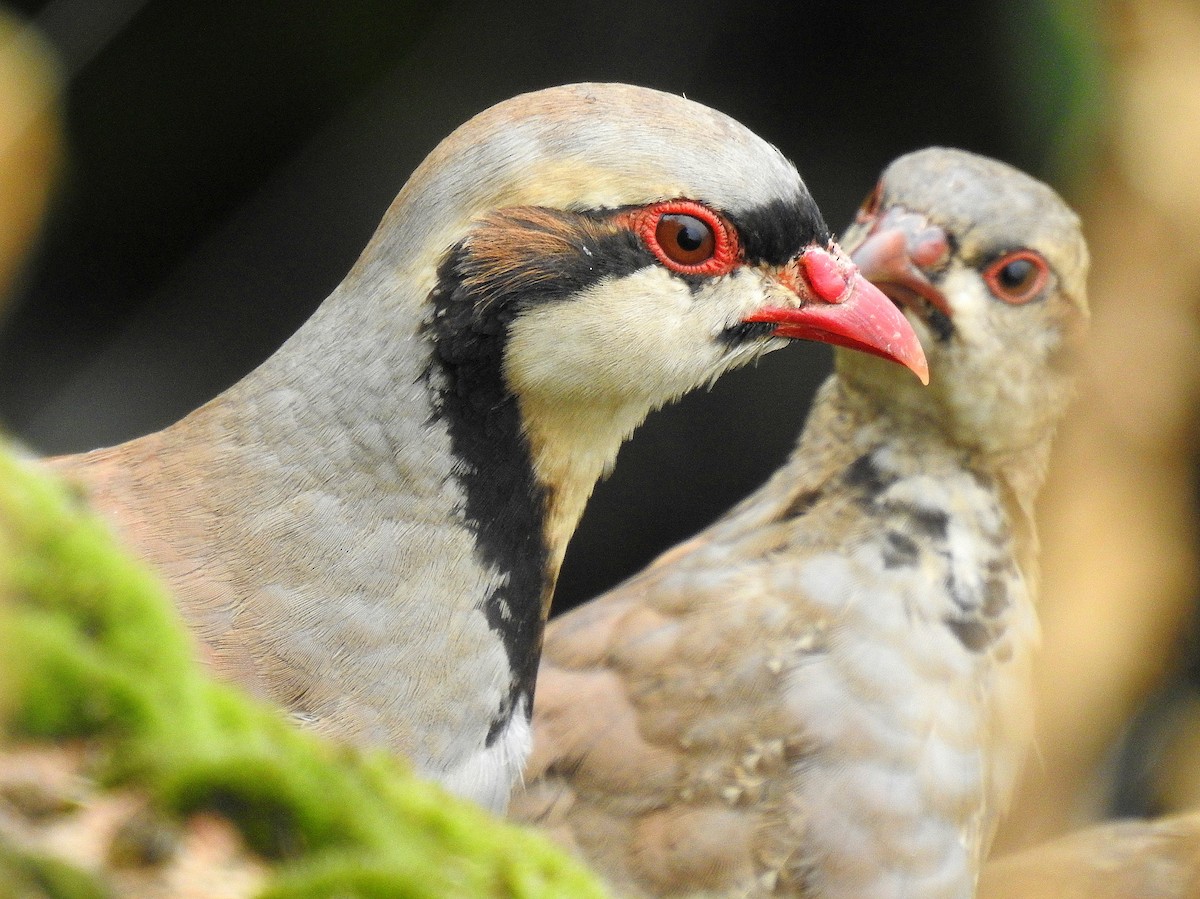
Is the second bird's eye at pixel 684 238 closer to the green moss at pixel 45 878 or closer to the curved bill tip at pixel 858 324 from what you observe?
the curved bill tip at pixel 858 324

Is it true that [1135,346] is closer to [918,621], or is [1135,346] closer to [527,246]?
[918,621]

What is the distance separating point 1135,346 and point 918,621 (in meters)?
3.44

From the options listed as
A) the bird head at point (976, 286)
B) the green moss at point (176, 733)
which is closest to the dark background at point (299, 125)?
the bird head at point (976, 286)

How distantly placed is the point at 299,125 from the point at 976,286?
4793 mm

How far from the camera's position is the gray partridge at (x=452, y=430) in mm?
2947

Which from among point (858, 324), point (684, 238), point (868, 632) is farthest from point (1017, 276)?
point (684, 238)

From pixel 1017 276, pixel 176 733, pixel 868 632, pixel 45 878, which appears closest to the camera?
pixel 45 878

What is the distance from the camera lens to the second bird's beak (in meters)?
3.44

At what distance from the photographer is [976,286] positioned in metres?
4.11

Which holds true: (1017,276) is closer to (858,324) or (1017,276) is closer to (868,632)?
(858,324)

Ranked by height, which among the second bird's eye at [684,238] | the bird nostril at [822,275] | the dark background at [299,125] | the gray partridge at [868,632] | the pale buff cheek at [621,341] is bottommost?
the gray partridge at [868,632]

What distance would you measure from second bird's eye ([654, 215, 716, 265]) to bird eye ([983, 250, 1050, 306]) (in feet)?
4.12

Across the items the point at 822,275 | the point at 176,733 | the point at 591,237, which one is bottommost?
the point at 176,733

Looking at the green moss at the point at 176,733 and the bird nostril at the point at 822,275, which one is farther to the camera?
the bird nostril at the point at 822,275
